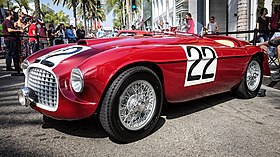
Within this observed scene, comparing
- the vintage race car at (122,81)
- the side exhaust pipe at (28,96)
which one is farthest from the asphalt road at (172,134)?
the side exhaust pipe at (28,96)

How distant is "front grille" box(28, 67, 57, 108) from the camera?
2.32 m

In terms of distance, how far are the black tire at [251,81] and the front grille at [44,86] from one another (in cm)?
271

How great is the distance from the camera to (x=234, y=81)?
3.53 metres

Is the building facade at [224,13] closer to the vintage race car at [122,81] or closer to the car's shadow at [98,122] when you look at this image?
the car's shadow at [98,122]

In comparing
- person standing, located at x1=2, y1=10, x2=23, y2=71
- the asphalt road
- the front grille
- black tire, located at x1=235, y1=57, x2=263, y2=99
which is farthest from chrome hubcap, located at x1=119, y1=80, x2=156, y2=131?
person standing, located at x1=2, y1=10, x2=23, y2=71

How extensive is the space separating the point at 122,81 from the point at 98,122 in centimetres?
85

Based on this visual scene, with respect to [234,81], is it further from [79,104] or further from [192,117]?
[79,104]

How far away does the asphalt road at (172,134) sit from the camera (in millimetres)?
2232

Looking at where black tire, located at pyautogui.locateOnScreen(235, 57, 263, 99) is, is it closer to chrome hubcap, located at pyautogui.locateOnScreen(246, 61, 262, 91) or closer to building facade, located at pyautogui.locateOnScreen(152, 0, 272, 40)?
chrome hubcap, located at pyautogui.locateOnScreen(246, 61, 262, 91)

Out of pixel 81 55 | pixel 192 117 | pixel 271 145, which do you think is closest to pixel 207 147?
pixel 271 145

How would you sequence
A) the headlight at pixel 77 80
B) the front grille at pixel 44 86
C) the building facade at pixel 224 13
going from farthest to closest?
the building facade at pixel 224 13 < the front grille at pixel 44 86 < the headlight at pixel 77 80

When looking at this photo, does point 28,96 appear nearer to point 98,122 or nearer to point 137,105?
point 98,122

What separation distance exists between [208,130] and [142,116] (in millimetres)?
725

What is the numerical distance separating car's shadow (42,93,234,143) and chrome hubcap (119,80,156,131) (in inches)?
8.8
